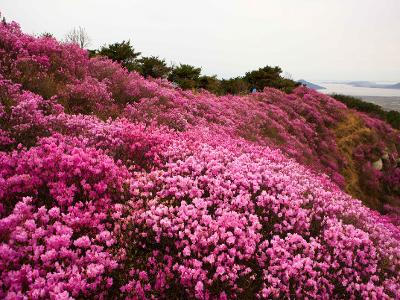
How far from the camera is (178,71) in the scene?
2681 cm

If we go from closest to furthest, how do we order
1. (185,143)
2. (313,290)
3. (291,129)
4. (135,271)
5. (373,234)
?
(135,271)
(313,290)
(373,234)
(185,143)
(291,129)

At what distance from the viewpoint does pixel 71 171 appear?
564 centimetres

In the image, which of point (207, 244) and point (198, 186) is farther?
point (198, 186)

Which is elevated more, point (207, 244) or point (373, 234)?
point (207, 244)

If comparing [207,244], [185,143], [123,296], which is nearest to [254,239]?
[207,244]

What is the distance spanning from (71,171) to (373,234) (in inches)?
244

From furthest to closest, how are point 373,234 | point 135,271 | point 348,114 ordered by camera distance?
point 348,114 → point 373,234 → point 135,271

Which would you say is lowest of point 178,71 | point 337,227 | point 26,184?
point 337,227

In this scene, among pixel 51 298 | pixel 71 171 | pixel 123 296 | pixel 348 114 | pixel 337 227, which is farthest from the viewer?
pixel 348 114

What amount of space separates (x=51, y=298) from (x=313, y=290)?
3679mm

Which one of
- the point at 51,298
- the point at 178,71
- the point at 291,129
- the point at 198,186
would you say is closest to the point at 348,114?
the point at 291,129

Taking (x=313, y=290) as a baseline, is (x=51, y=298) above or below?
above

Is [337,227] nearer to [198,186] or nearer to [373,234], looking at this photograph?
[373,234]

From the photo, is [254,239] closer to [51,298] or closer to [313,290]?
[313,290]
